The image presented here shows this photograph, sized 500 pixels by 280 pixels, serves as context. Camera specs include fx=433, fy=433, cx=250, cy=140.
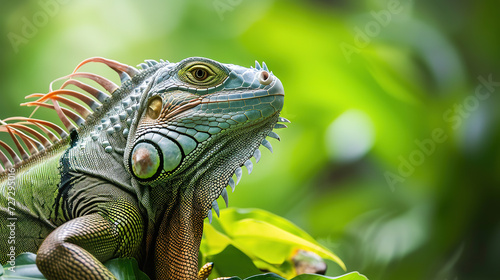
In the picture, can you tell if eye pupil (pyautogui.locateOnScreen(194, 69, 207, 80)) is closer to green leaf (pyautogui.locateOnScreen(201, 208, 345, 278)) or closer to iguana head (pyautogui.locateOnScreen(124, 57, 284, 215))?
iguana head (pyautogui.locateOnScreen(124, 57, 284, 215))

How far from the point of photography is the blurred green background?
3.48m

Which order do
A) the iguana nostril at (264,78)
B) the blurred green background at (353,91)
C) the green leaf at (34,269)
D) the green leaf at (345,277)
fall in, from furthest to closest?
the blurred green background at (353,91), the iguana nostril at (264,78), the green leaf at (345,277), the green leaf at (34,269)

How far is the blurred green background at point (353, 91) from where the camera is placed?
137 inches

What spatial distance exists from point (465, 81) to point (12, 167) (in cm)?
331

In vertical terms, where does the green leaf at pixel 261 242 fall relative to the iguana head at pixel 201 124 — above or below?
below

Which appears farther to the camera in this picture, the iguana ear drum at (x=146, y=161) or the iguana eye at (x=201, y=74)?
the iguana eye at (x=201, y=74)

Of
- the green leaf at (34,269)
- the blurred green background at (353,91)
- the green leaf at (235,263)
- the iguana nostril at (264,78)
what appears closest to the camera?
the green leaf at (34,269)

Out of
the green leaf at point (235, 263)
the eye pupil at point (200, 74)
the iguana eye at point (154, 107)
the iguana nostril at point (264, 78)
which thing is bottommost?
the green leaf at point (235, 263)

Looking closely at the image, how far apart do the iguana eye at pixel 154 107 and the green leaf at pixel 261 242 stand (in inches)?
26.3

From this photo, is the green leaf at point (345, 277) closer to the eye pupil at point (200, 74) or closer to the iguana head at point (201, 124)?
the iguana head at point (201, 124)

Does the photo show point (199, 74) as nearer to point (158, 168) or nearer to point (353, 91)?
point (158, 168)

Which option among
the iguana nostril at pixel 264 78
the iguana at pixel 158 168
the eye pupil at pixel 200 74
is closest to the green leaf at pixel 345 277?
the iguana at pixel 158 168

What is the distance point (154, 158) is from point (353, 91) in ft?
8.63

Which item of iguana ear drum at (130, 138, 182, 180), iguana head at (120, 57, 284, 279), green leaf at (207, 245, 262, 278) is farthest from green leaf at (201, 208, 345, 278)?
iguana ear drum at (130, 138, 182, 180)
